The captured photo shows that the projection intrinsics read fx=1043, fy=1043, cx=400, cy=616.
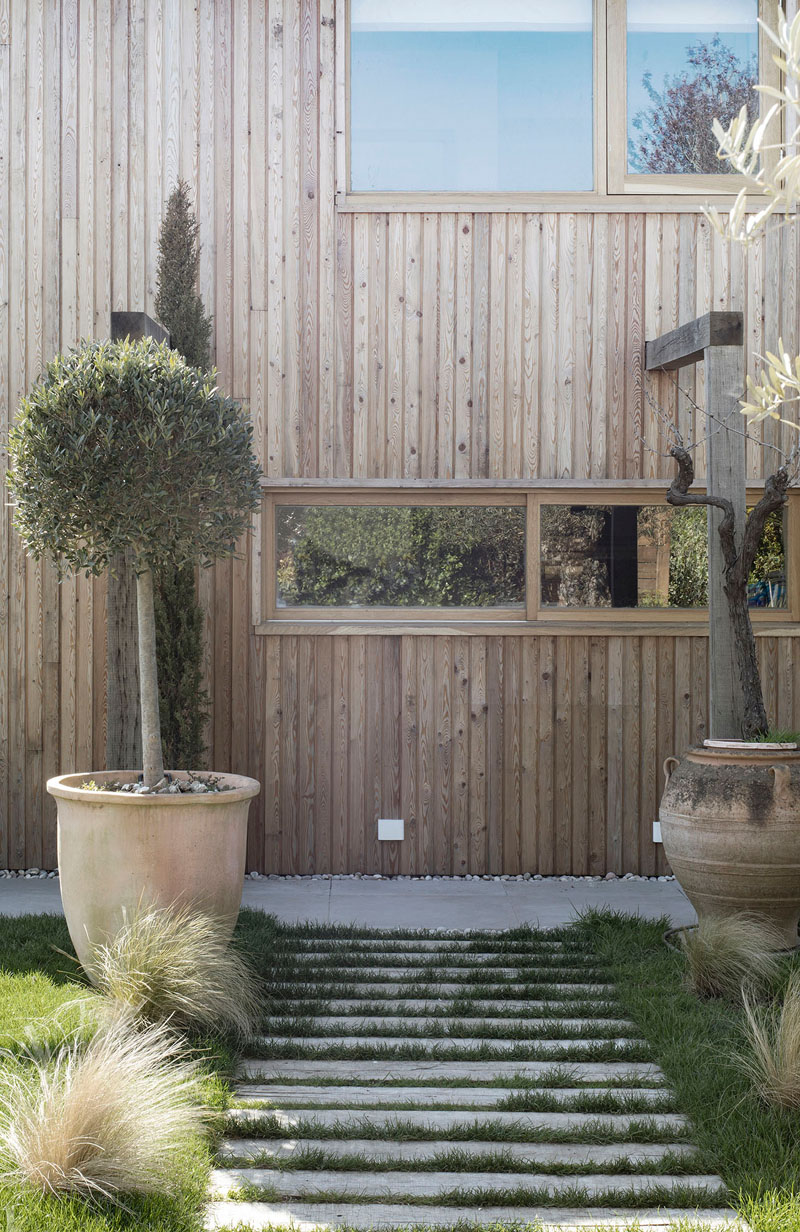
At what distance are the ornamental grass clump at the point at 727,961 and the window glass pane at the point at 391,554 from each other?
246 cm

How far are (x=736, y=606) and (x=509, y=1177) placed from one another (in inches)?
105

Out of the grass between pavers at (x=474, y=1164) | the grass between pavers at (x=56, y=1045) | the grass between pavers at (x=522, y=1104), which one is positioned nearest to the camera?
the grass between pavers at (x=56, y=1045)

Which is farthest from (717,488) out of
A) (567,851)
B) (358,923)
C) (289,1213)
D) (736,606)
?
(289,1213)

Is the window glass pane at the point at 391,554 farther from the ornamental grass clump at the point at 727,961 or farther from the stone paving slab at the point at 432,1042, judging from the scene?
the stone paving slab at the point at 432,1042

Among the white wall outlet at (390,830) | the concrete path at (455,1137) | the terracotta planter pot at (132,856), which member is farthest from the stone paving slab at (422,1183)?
the white wall outlet at (390,830)

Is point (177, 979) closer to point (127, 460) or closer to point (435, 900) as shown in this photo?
point (127, 460)

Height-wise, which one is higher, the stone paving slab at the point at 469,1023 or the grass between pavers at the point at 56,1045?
the grass between pavers at the point at 56,1045

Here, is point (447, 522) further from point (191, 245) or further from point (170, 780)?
point (170, 780)

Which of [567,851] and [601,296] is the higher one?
[601,296]

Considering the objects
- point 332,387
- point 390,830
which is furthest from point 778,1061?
point 332,387

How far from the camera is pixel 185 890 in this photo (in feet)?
11.3

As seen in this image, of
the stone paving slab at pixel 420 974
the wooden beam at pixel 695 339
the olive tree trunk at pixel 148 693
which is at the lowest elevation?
the stone paving slab at pixel 420 974

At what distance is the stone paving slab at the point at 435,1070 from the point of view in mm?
2885

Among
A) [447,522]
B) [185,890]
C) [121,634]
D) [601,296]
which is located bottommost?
[185,890]
